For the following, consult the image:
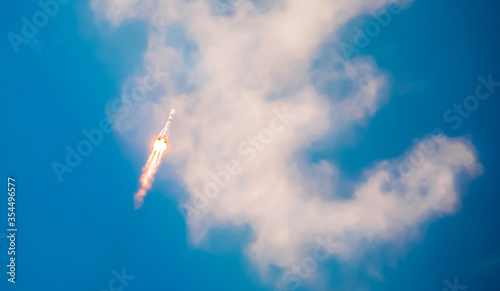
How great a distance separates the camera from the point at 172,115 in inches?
2657

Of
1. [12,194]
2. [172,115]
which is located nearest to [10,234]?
[12,194]

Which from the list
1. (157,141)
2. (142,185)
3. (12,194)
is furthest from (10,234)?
(157,141)

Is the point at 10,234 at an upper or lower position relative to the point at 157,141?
lower

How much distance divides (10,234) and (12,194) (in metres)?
8.21

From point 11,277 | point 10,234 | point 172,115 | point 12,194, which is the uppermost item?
point 172,115

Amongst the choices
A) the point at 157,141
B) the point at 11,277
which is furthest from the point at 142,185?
the point at 11,277

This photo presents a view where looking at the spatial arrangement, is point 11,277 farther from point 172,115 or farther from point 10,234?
point 172,115

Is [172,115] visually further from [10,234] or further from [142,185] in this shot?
[10,234]

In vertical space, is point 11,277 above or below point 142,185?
below

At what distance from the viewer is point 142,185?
72438 mm

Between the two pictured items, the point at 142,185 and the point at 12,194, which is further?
the point at 142,185

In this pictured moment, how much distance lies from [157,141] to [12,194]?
3324 cm

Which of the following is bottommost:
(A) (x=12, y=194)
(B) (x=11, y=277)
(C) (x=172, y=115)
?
(B) (x=11, y=277)

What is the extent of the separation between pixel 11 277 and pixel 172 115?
1872 inches
